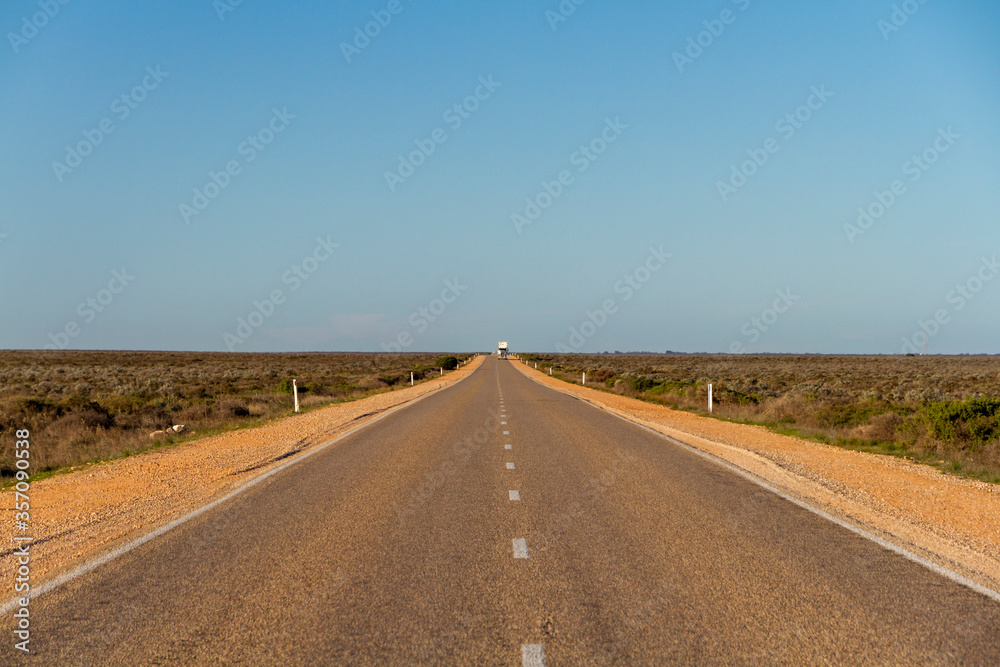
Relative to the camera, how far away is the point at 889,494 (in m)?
9.80

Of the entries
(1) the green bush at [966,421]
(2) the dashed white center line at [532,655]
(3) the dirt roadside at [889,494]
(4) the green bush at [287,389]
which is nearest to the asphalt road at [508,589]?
(2) the dashed white center line at [532,655]

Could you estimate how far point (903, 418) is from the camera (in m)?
17.6

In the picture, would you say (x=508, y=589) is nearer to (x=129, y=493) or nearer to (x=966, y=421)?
(x=129, y=493)

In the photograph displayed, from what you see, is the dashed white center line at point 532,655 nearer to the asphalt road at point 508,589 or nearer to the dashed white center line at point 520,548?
the asphalt road at point 508,589

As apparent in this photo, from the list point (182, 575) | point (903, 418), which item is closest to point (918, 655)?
point (182, 575)

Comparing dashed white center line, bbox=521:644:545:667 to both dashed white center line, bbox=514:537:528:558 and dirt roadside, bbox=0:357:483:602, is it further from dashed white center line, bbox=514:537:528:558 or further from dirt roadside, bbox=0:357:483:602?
dirt roadside, bbox=0:357:483:602

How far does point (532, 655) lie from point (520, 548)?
243 cm

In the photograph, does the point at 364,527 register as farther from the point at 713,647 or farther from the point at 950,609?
the point at 950,609

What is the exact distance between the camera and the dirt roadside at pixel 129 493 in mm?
6953

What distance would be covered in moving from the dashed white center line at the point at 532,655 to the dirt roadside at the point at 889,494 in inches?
144

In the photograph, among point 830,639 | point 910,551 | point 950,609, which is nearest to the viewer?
point 830,639

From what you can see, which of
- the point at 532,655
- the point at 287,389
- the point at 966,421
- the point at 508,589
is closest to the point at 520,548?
the point at 508,589

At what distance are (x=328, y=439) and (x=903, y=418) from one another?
13.1m

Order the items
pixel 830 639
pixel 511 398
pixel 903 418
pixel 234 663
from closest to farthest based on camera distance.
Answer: pixel 234 663 < pixel 830 639 < pixel 903 418 < pixel 511 398
